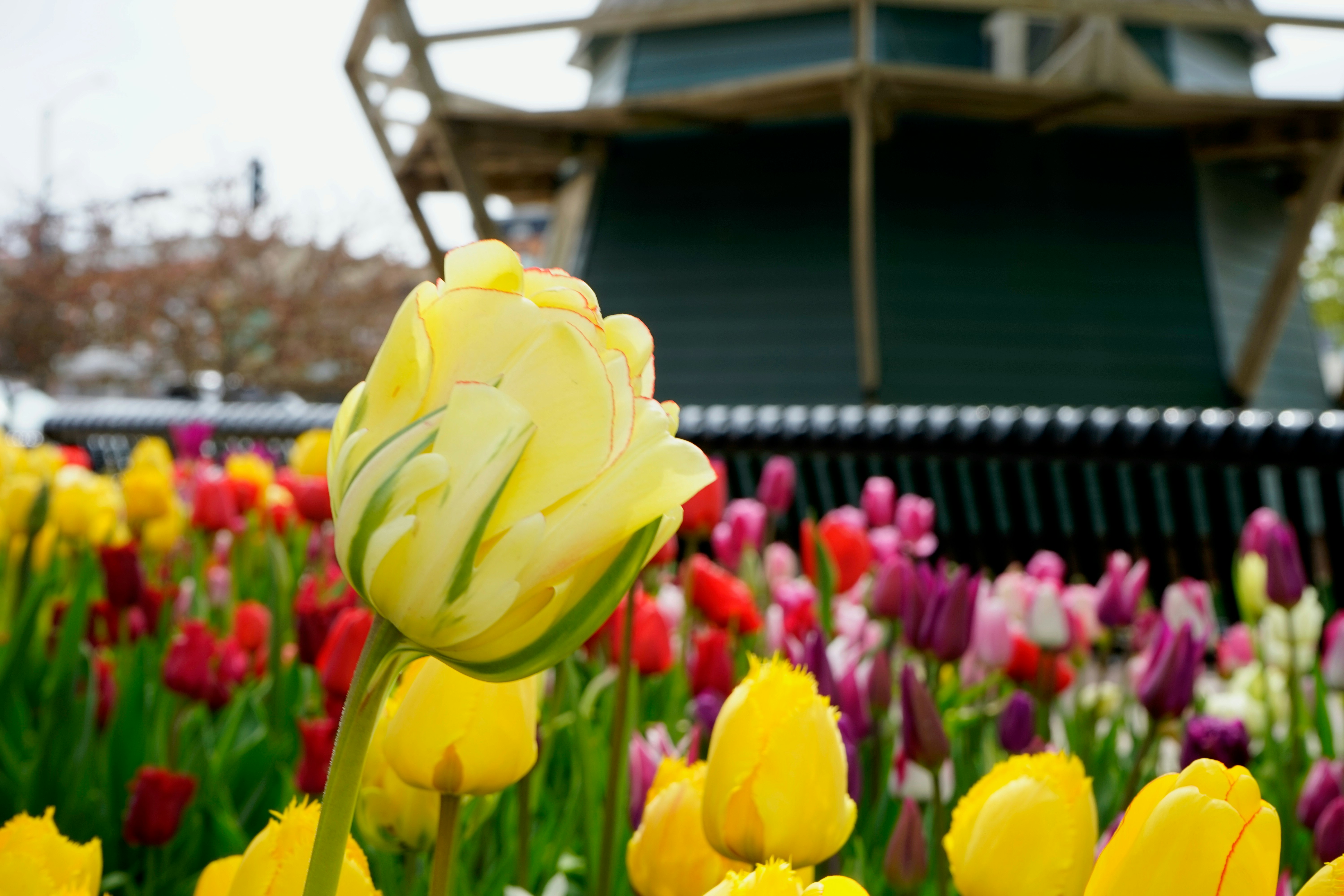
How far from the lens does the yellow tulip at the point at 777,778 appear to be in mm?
439

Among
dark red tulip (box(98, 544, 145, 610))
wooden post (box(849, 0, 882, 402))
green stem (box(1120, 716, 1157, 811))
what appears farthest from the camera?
wooden post (box(849, 0, 882, 402))

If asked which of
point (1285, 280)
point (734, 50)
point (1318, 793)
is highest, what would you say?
point (734, 50)

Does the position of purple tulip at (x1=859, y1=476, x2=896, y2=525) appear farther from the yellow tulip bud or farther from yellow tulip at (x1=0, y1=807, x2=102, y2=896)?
yellow tulip at (x1=0, y1=807, x2=102, y2=896)

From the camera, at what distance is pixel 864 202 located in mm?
6230

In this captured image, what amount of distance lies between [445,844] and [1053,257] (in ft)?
26.5

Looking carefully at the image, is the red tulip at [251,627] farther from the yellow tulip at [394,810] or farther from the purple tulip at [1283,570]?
the purple tulip at [1283,570]

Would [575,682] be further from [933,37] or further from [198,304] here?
[198,304]

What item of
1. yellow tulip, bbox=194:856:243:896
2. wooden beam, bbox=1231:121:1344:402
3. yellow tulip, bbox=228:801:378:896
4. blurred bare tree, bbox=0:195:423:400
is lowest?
yellow tulip, bbox=194:856:243:896

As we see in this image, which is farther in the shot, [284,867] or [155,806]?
[155,806]

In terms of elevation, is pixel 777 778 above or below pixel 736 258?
below

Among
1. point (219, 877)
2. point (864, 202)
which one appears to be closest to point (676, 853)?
point (219, 877)

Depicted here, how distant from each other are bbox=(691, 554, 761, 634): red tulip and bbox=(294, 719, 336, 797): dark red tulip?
2.01 feet

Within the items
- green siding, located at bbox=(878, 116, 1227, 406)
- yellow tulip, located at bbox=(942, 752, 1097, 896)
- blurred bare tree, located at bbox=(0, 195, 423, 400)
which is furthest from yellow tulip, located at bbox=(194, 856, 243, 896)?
blurred bare tree, located at bbox=(0, 195, 423, 400)

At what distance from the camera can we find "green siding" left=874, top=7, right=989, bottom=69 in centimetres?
813
